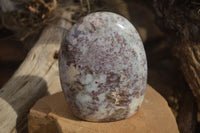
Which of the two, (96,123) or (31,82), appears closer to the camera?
(96,123)

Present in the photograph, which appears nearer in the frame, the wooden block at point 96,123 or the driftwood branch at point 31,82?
the wooden block at point 96,123

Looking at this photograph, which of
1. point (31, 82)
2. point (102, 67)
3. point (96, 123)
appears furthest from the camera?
point (31, 82)

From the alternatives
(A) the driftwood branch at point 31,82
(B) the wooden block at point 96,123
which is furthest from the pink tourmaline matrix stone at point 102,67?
(A) the driftwood branch at point 31,82

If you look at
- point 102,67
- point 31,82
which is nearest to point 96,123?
point 102,67

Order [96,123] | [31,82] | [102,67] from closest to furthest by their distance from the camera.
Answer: [102,67] → [96,123] → [31,82]

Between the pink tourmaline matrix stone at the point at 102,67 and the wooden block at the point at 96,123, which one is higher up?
the pink tourmaline matrix stone at the point at 102,67

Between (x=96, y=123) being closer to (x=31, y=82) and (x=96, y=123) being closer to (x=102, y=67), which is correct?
(x=102, y=67)

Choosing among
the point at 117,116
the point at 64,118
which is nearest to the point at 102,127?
the point at 117,116

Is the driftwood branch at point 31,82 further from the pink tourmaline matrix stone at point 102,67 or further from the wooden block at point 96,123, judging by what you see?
the pink tourmaline matrix stone at point 102,67
